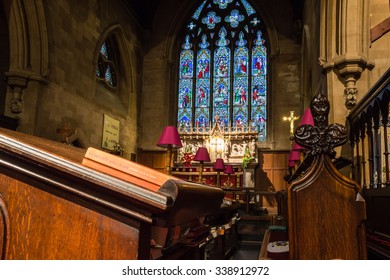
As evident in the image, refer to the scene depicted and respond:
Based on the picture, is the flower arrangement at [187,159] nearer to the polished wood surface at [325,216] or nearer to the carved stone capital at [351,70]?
the carved stone capital at [351,70]

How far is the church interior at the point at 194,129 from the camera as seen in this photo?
829 millimetres

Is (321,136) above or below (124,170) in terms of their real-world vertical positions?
above

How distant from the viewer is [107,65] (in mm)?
11055

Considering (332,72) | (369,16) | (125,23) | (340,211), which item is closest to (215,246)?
(340,211)

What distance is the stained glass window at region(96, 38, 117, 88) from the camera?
10662 mm

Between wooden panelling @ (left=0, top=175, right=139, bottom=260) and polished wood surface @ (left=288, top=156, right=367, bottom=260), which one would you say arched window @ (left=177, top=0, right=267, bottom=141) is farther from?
wooden panelling @ (left=0, top=175, right=139, bottom=260)

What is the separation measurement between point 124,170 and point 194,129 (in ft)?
36.2

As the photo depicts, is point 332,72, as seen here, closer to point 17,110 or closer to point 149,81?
point 17,110

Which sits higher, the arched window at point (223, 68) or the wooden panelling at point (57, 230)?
the arched window at point (223, 68)

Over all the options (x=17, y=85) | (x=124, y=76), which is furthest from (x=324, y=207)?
(x=124, y=76)

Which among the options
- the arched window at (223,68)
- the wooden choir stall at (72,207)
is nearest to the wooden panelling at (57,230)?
the wooden choir stall at (72,207)

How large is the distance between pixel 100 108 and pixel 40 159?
9231 millimetres

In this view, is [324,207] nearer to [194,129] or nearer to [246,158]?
[246,158]

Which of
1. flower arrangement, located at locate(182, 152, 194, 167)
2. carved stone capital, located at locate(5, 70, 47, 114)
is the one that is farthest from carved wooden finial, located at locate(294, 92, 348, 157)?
flower arrangement, located at locate(182, 152, 194, 167)
